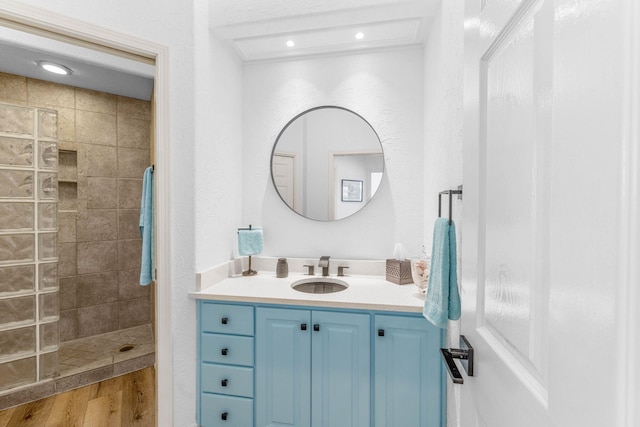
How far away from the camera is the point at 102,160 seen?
279cm

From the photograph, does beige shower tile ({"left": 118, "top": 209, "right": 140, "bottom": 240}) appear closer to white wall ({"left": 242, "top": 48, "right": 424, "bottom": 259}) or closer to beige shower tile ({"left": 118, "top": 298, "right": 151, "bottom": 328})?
beige shower tile ({"left": 118, "top": 298, "right": 151, "bottom": 328})

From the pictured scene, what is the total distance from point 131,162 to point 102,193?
398 millimetres

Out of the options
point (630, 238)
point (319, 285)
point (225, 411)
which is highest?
point (630, 238)

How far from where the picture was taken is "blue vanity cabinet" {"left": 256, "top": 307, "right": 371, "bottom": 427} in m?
1.49

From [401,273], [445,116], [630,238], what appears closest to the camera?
[630,238]

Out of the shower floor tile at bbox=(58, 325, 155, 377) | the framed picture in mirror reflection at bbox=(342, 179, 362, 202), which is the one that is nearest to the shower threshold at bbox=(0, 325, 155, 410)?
the shower floor tile at bbox=(58, 325, 155, 377)

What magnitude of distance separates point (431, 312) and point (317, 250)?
3.93 feet

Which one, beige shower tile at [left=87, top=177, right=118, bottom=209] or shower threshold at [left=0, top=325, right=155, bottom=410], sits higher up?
beige shower tile at [left=87, top=177, right=118, bottom=209]

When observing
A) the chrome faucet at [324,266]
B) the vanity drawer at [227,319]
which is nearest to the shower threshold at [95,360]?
the vanity drawer at [227,319]

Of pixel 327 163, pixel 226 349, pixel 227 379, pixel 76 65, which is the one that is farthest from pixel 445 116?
pixel 76 65

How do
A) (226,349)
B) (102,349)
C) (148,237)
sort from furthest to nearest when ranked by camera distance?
(102,349) < (148,237) < (226,349)

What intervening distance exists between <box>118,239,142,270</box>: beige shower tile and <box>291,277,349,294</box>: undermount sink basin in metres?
2.02

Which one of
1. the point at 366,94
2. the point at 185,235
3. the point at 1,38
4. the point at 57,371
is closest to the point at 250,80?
the point at 366,94

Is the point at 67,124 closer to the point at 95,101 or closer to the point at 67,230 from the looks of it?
the point at 95,101
